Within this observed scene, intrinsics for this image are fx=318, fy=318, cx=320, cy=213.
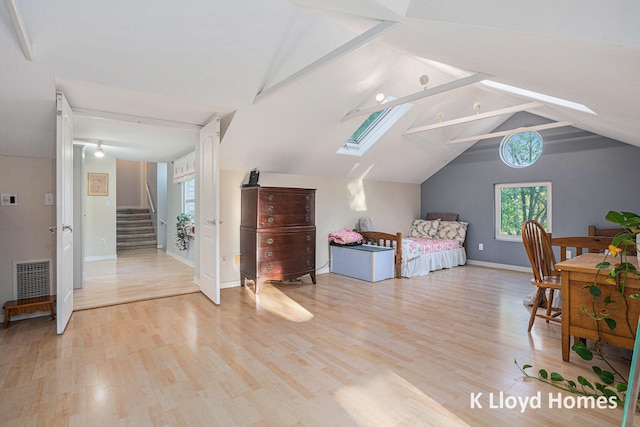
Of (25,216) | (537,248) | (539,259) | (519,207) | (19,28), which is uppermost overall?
(19,28)

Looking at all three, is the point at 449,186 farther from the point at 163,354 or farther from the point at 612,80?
the point at 163,354

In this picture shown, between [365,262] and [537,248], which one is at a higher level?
[537,248]

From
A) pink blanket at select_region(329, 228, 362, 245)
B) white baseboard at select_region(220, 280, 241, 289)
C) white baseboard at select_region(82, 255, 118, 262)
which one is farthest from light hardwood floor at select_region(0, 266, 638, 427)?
white baseboard at select_region(82, 255, 118, 262)

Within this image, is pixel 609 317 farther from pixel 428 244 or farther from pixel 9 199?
pixel 9 199

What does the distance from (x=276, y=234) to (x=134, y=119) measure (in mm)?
2183

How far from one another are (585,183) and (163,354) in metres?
6.32

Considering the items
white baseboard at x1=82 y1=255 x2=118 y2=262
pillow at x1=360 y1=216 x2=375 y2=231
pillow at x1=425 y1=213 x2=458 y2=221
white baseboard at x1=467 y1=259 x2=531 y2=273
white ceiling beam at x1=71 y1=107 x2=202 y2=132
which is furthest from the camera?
pillow at x1=425 y1=213 x2=458 y2=221

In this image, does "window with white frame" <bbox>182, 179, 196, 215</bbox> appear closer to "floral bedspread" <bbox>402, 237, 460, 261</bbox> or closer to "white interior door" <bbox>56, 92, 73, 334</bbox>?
"white interior door" <bbox>56, 92, 73, 334</bbox>

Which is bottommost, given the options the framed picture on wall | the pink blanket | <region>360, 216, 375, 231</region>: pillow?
the pink blanket

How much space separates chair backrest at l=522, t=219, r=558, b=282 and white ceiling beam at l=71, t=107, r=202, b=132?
3.95 metres

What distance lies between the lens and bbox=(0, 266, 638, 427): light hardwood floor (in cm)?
175

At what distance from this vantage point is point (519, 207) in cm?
590

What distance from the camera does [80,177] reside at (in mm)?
4277

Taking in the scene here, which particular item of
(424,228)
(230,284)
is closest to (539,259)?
(230,284)
